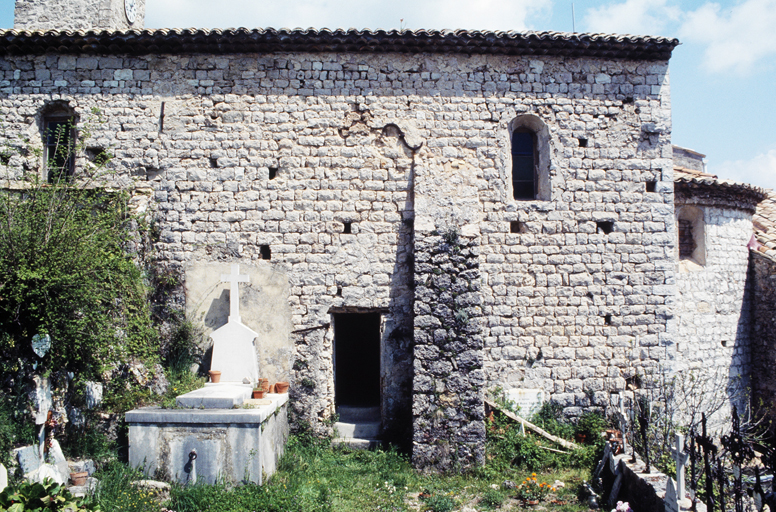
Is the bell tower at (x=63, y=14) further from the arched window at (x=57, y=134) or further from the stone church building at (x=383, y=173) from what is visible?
the arched window at (x=57, y=134)

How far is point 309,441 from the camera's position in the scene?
735 cm

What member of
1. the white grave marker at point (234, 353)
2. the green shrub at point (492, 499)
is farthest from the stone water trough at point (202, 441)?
the green shrub at point (492, 499)

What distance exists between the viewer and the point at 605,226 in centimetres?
816

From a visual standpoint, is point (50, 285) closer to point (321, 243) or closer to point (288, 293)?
point (288, 293)

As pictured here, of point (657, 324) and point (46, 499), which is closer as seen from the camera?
point (46, 499)

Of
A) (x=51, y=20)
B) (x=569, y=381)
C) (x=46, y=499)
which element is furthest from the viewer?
(x=51, y=20)

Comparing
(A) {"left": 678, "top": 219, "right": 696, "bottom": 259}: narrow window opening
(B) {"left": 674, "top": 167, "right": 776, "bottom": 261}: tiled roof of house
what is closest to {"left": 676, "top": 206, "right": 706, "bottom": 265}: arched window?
(A) {"left": 678, "top": 219, "right": 696, "bottom": 259}: narrow window opening

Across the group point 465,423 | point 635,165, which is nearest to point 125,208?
point 465,423

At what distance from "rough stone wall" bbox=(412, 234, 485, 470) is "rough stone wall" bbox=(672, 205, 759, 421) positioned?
14.7 feet

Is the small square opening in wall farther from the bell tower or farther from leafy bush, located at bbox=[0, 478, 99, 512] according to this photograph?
the bell tower

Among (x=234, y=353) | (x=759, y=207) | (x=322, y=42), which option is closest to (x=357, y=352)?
(x=234, y=353)

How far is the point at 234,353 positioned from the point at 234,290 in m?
0.99

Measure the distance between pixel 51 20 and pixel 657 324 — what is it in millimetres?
13590

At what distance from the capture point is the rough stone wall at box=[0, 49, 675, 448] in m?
7.84
